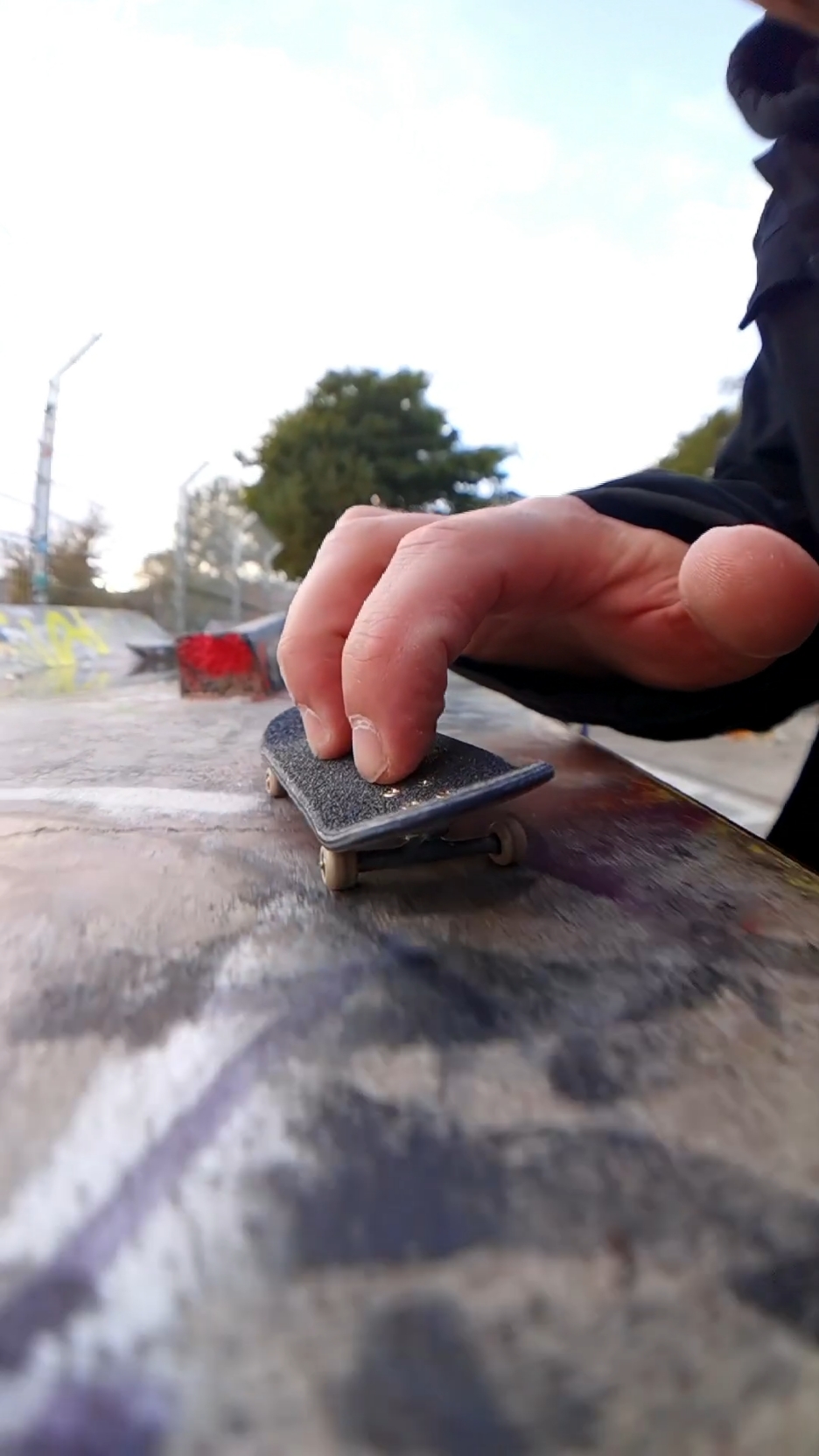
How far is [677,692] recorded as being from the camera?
1.86 ft

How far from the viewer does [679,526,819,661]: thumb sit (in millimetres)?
406

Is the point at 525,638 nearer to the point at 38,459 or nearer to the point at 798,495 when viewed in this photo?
the point at 798,495

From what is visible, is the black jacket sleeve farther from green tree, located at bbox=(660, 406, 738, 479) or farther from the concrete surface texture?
green tree, located at bbox=(660, 406, 738, 479)

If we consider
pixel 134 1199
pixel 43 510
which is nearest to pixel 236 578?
pixel 43 510

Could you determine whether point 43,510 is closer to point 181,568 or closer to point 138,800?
point 181,568

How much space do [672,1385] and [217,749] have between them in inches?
23.4

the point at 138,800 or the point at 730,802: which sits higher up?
the point at 138,800

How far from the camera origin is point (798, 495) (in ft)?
1.92

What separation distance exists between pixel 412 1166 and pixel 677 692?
1.44 ft

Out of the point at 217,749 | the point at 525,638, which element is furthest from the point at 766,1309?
the point at 217,749

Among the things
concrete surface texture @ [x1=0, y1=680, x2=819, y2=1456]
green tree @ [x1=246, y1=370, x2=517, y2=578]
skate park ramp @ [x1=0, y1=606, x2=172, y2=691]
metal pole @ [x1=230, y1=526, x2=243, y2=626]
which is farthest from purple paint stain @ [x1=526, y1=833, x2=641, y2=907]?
metal pole @ [x1=230, y1=526, x2=243, y2=626]

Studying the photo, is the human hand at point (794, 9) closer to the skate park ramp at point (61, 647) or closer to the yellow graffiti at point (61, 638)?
the skate park ramp at point (61, 647)

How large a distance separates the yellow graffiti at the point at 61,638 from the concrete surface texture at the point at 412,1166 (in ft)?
5.70

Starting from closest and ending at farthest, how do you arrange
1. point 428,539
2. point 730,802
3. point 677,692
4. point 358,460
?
1. point 428,539
2. point 677,692
3. point 730,802
4. point 358,460
